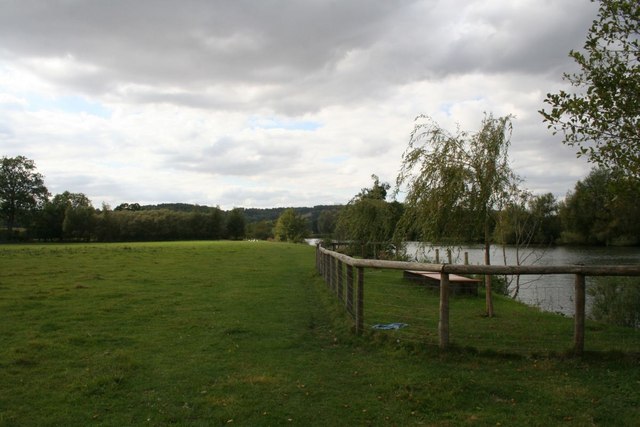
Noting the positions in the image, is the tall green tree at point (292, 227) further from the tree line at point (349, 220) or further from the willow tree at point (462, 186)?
the willow tree at point (462, 186)

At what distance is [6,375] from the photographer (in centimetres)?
629

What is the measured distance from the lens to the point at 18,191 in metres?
79.5

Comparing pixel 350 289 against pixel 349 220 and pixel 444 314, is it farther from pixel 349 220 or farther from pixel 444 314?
pixel 349 220

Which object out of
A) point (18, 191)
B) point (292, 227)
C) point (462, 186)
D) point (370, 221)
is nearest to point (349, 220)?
point (370, 221)

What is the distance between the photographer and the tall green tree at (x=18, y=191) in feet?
256

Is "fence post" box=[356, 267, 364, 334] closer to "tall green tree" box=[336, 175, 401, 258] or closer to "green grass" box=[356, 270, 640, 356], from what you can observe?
"green grass" box=[356, 270, 640, 356]

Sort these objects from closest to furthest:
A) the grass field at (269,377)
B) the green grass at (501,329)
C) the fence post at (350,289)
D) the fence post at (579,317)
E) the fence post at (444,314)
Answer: the grass field at (269,377)
the fence post at (579,317)
the fence post at (444,314)
the green grass at (501,329)
the fence post at (350,289)

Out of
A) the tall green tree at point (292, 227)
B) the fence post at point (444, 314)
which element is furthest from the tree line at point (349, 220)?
the fence post at point (444, 314)

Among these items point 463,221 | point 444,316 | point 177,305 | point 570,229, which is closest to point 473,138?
point 463,221

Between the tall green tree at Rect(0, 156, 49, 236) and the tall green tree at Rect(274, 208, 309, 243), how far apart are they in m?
41.7

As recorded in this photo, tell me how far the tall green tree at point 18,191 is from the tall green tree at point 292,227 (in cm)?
4169

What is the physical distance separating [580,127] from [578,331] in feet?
9.36

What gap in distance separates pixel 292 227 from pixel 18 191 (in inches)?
1814

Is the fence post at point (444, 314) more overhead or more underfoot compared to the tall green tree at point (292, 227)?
more underfoot
